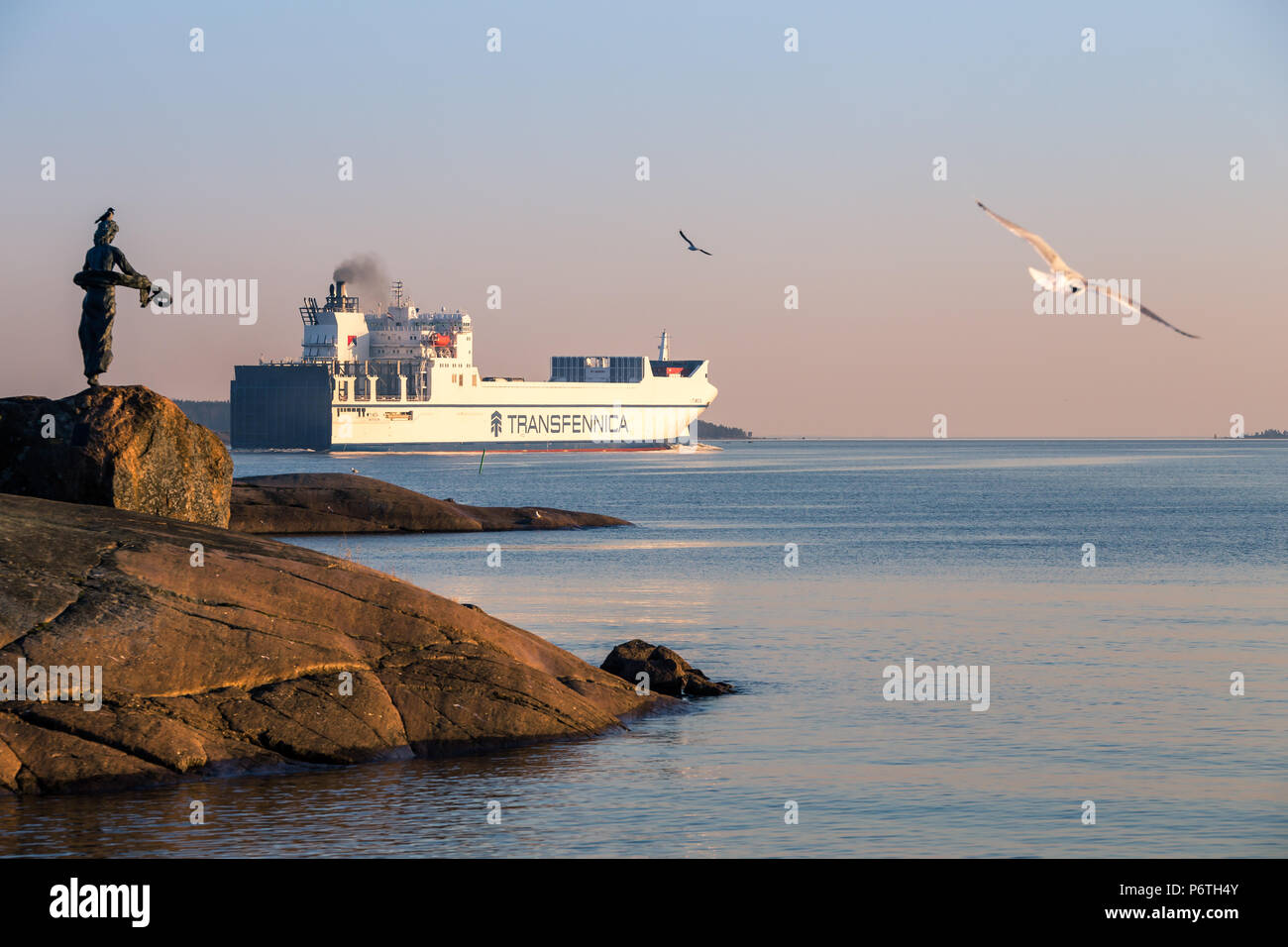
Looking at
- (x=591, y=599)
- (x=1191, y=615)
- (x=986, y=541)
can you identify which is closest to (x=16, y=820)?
(x=591, y=599)

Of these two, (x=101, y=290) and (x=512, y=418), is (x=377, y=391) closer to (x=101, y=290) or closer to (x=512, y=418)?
(x=512, y=418)

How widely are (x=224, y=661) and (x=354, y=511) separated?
1595 inches

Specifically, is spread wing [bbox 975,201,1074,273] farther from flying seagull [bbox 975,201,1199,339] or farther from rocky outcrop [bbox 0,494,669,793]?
rocky outcrop [bbox 0,494,669,793]

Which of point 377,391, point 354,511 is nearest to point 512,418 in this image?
point 377,391

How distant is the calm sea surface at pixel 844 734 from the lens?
1352 cm

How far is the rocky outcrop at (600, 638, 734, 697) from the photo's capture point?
20938 millimetres

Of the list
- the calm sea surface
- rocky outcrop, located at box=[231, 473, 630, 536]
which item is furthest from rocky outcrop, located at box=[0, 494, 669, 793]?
rocky outcrop, located at box=[231, 473, 630, 536]

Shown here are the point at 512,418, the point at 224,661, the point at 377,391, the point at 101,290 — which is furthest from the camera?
the point at 512,418

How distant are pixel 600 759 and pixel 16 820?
19.8ft

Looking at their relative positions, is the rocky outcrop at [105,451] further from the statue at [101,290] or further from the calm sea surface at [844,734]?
the calm sea surface at [844,734]

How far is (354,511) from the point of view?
55.3 metres

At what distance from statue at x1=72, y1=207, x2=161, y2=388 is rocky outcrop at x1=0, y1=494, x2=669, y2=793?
138 inches
